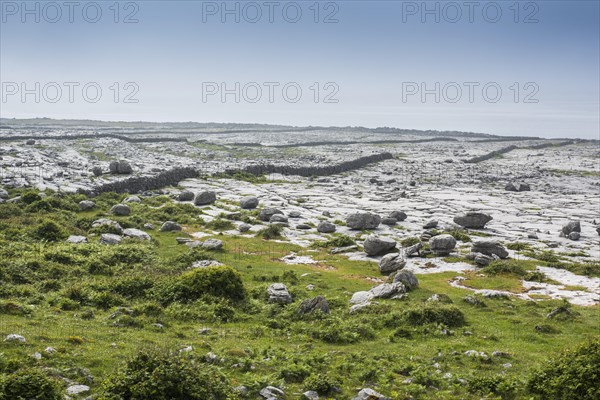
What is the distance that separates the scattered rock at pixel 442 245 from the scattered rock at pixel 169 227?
2008cm

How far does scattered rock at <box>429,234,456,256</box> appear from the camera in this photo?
3569 centimetres

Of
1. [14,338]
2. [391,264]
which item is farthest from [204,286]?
[391,264]

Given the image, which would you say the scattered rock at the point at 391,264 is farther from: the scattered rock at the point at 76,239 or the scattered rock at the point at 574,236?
the scattered rock at the point at 76,239

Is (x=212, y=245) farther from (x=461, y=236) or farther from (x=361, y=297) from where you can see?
(x=461, y=236)

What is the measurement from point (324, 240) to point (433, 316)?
19407 mm

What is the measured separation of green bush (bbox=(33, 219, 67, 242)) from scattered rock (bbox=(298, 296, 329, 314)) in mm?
18625

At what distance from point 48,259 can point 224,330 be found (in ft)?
42.5

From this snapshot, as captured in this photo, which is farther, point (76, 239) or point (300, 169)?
point (300, 169)

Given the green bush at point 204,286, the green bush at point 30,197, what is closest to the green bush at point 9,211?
the green bush at point 30,197

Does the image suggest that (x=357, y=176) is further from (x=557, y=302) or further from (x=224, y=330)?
(x=224, y=330)

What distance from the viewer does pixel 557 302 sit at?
25.9m

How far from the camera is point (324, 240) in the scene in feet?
133

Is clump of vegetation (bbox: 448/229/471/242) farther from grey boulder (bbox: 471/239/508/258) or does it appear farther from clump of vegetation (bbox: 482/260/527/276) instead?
clump of vegetation (bbox: 482/260/527/276)

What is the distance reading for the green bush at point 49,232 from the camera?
3272 cm
